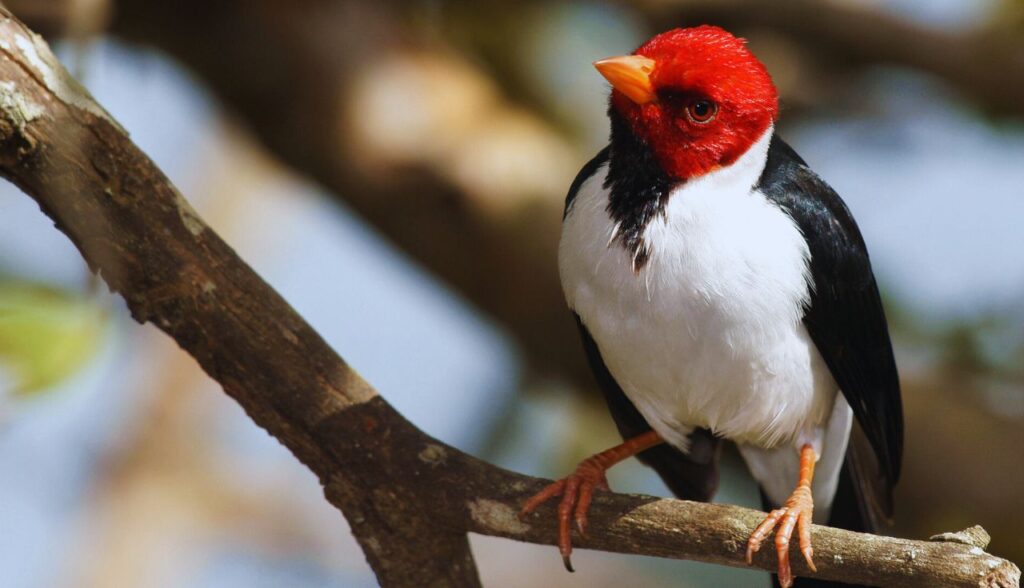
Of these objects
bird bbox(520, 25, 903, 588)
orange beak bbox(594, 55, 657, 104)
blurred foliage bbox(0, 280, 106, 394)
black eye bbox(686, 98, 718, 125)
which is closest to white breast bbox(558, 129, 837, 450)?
bird bbox(520, 25, 903, 588)

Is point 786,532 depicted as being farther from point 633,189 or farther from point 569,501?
point 633,189

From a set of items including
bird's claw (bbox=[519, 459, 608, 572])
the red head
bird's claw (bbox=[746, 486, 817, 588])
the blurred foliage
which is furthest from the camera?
the red head

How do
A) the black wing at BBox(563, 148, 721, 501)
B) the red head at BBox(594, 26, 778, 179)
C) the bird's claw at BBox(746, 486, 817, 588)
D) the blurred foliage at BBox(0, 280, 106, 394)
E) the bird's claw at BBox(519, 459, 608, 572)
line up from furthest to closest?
the black wing at BBox(563, 148, 721, 501)
the red head at BBox(594, 26, 778, 179)
the bird's claw at BBox(519, 459, 608, 572)
the bird's claw at BBox(746, 486, 817, 588)
the blurred foliage at BBox(0, 280, 106, 394)

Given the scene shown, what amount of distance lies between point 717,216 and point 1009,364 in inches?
111

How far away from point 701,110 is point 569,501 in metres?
1.07

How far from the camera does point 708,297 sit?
3.27 meters

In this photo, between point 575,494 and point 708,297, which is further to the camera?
point 575,494

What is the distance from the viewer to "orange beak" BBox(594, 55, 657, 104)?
11.1ft

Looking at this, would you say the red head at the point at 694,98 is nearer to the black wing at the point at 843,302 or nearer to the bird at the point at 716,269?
the bird at the point at 716,269

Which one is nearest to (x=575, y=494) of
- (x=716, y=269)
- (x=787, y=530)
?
(x=787, y=530)

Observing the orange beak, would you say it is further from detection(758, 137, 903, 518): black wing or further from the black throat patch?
detection(758, 137, 903, 518): black wing

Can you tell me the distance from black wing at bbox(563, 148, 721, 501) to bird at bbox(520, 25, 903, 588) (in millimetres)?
228

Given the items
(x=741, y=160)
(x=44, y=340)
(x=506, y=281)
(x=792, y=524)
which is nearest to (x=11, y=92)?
(x=44, y=340)

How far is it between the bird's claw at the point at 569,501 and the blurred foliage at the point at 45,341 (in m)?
1.11
